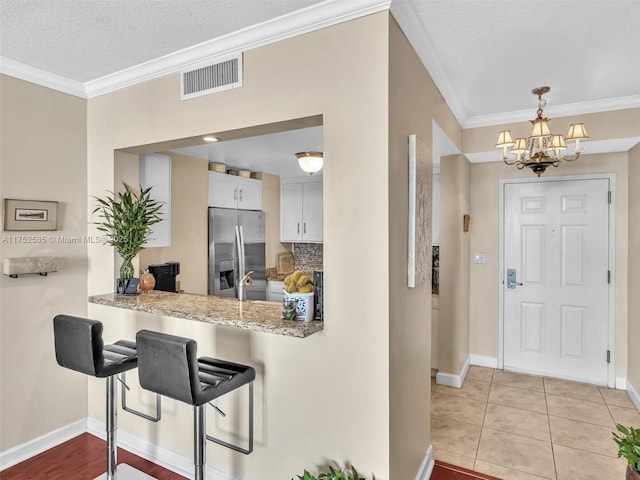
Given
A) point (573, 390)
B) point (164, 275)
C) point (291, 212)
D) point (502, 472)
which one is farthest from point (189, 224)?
point (573, 390)

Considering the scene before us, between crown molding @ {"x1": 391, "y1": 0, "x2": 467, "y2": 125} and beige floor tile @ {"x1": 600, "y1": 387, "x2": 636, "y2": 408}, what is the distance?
2988mm

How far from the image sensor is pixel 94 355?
190 cm

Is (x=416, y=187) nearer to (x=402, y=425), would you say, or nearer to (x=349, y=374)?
(x=349, y=374)

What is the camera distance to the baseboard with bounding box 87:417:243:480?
90.0 inches

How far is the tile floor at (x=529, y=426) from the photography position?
2506 mm

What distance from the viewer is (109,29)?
6.51 feet

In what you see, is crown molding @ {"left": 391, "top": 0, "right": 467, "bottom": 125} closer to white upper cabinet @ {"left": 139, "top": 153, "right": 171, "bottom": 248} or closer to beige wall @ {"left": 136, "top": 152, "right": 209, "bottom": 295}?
white upper cabinet @ {"left": 139, "top": 153, "right": 171, "bottom": 248}

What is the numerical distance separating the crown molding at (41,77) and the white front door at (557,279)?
400 cm

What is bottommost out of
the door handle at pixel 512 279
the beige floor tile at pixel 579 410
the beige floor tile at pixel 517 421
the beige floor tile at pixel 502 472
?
the beige floor tile at pixel 502 472

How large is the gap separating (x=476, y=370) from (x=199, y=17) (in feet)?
13.5

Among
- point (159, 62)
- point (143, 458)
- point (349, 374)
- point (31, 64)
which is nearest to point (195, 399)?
point (349, 374)

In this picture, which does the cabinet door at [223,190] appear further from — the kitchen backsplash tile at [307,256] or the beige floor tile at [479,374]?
the beige floor tile at [479,374]

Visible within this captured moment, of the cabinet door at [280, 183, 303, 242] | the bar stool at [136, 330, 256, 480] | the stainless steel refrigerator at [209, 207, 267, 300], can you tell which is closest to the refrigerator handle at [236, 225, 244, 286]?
the stainless steel refrigerator at [209, 207, 267, 300]

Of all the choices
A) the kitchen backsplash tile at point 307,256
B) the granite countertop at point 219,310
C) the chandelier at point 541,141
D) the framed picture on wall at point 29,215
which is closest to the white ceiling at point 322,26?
the chandelier at point 541,141
